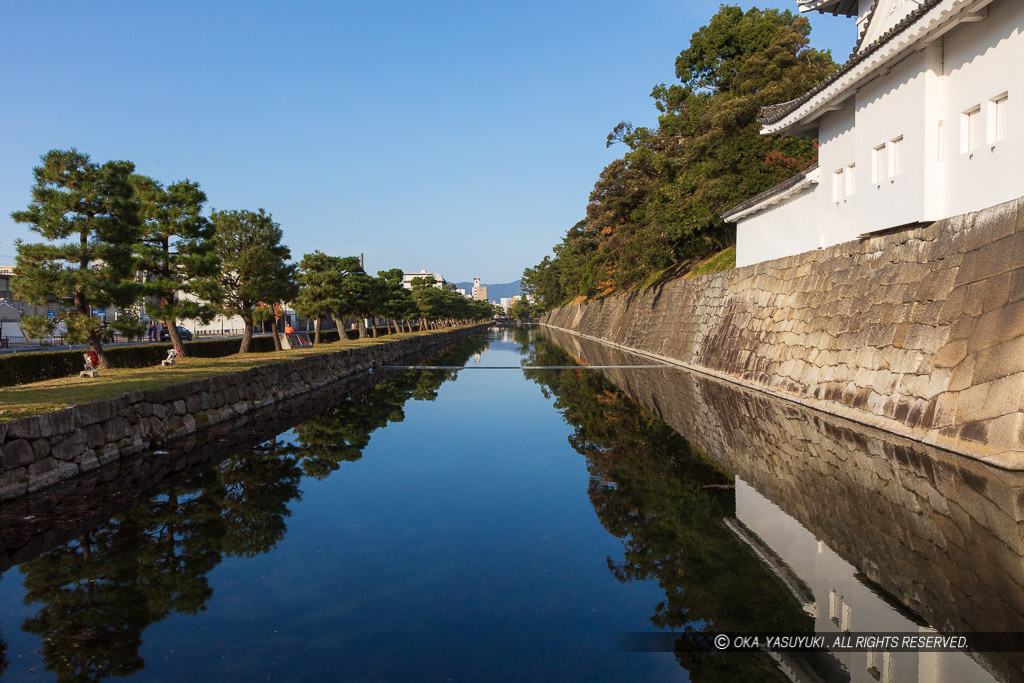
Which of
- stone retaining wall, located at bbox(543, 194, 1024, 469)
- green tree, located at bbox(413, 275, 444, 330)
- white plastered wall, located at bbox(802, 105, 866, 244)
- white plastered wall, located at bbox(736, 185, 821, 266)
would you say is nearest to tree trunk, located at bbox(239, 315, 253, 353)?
stone retaining wall, located at bbox(543, 194, 1024, 469)

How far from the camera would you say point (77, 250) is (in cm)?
1521

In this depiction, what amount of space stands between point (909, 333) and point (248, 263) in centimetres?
2427

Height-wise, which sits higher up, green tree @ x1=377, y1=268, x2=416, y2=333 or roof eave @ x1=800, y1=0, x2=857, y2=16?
roof eave @ x1=800, y1=0, x2=857, y2=16

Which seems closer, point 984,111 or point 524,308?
point 984,111

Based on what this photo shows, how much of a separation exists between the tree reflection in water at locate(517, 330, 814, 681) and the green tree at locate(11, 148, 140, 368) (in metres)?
11.9

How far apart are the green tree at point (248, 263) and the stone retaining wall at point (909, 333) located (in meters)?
19.3

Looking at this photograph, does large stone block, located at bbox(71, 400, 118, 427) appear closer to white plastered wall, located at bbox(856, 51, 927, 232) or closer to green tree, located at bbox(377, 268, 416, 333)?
white plastered wall, located at bbox(856, 51, 927, 232)

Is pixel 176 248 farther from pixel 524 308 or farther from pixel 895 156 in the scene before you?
pixel 524 308

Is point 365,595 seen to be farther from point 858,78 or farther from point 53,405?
point 858,78

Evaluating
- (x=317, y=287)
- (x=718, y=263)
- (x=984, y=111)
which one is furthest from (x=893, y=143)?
(x=317, y=287)

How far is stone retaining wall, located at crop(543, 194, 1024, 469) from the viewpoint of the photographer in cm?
856

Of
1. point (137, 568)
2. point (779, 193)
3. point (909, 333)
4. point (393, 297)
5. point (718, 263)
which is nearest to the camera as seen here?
point (137, 568)

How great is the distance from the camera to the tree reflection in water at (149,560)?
398 cm

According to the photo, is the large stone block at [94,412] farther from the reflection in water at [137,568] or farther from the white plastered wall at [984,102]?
the white plastered wall at [984,102]
